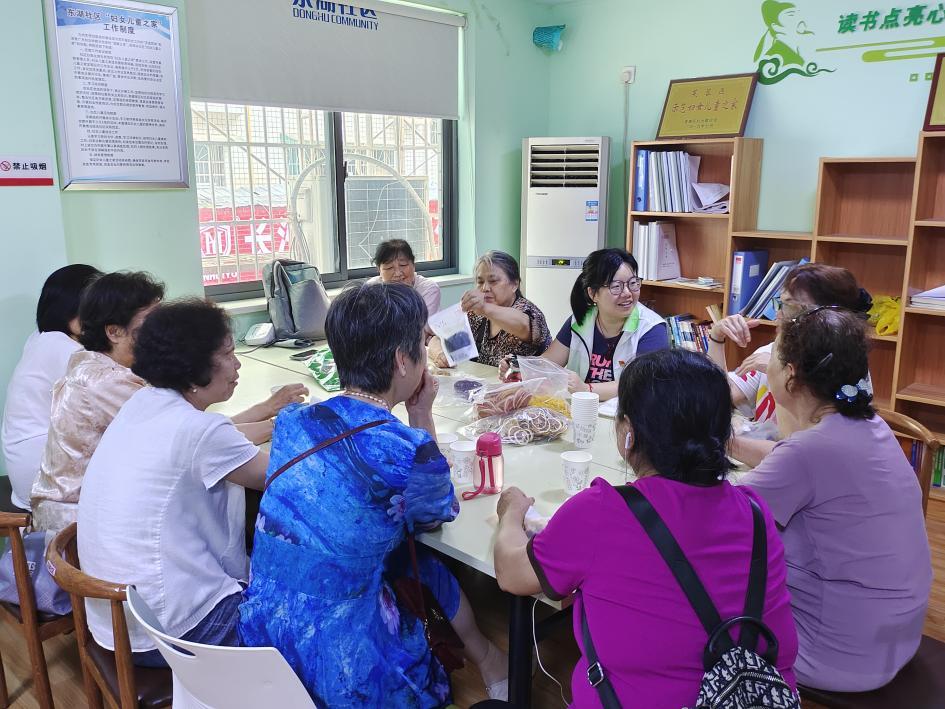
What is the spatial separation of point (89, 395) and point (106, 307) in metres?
0.28

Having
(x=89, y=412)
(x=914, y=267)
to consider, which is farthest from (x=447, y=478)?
(x=914, y=267)

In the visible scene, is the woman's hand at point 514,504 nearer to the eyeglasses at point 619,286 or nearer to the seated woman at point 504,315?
the eyeglasses at point 619,286

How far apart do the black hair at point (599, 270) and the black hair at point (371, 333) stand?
1.40 m

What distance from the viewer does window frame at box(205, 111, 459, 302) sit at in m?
4.07

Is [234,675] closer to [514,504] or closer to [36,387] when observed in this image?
[514,504]

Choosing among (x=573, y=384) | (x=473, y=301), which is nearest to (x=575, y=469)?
(x=573, y=384)

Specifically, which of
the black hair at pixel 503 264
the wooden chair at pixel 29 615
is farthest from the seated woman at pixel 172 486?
the black hair at pixel 503 264

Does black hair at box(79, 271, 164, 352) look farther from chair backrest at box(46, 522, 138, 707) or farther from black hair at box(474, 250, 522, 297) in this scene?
black hair at box(474, 250, 522, 297)

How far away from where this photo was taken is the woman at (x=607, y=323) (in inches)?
109

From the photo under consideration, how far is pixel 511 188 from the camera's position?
5062mm

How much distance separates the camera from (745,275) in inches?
156

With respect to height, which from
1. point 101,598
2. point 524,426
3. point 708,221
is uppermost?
point 708,221

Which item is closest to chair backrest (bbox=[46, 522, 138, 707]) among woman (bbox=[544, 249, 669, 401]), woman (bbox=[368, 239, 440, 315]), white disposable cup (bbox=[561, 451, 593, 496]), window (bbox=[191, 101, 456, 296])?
white disposable cup (bbox=[561, 451, 593, 496])

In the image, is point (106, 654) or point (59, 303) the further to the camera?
point (59, 303)
